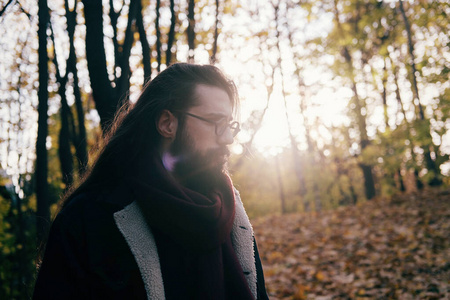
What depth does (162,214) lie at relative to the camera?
1449 millimetres

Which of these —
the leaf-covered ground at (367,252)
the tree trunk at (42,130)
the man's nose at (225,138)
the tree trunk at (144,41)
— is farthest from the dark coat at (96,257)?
the leaf-covered ground at (367,252)

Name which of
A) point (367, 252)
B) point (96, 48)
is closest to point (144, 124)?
point (96, 48)

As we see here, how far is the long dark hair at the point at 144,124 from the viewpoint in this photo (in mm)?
1604

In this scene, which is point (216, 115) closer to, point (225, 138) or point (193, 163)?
point (225, 138)

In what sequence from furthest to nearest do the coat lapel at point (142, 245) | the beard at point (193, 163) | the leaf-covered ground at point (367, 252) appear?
1. the leaf-covered ground at point (367, 252)
2. the beard at point (193, 163)
3. the coat lapel at point (142, 245)

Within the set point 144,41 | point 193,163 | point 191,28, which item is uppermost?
point 191,28

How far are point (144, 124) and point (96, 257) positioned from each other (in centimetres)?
74

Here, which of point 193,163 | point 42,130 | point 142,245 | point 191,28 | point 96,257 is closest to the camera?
point 96,257

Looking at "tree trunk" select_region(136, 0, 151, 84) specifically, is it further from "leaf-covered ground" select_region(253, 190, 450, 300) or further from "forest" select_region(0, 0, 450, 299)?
"leaf-covered ground" select_region(253, 190, 450, 300)

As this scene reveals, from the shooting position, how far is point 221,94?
1.93 metres

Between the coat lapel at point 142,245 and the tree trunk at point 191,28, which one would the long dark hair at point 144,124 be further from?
the tree trunk at point 191,28

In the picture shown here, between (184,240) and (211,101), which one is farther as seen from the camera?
(211,101)

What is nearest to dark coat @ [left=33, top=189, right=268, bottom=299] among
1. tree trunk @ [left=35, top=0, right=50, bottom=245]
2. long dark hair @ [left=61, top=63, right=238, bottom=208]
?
long dark hair @ [left=61, top=63, right=238, bottom=208]

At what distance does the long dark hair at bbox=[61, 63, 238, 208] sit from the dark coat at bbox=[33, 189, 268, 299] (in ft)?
0.52
